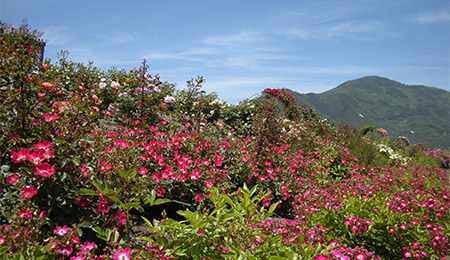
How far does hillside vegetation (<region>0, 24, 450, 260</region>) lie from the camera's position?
5.40ft

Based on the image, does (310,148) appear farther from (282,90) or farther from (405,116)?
(405,116)

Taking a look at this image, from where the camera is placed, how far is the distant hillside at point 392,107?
3964 inches

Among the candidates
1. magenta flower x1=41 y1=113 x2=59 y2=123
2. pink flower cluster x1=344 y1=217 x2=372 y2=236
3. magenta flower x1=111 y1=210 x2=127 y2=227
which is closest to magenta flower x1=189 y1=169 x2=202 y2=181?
magenta flower x1=111 y1=210 x2=127 y2=227

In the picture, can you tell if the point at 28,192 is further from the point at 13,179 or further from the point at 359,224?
the point at 359,224

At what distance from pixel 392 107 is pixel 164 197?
154163 mm

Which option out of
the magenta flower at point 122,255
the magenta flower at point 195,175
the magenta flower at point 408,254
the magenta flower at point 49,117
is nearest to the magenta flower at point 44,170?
the magenta flower at point 49,117

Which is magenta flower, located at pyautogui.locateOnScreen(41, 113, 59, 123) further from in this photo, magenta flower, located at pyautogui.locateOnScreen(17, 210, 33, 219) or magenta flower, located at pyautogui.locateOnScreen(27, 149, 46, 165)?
→ magenta flower, located at pyautogui.locateOnScreen(17, 210, 33, 219)

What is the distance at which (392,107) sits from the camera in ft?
447

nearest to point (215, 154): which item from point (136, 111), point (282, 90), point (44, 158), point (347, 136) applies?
point (44, 158)

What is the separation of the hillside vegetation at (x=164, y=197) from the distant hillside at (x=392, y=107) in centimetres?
8159

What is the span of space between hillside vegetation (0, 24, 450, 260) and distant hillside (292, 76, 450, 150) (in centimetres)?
8159

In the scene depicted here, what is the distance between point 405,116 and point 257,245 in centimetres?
14464

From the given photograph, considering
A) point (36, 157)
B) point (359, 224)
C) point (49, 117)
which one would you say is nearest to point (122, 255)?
point (36, 157)

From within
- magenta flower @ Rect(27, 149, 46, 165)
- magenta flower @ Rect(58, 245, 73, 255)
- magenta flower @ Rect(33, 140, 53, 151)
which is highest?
magenta flower @ Rect(33, 140, 53, 151)
